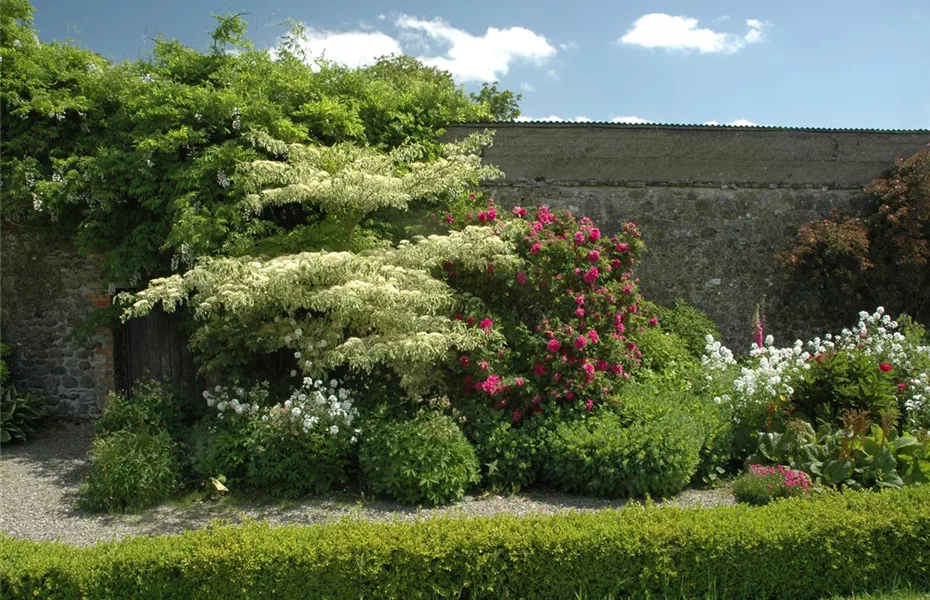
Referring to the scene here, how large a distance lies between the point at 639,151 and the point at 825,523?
6.49 meters

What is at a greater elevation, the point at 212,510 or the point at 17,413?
the point at 17,413

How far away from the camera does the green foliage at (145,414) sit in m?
6.60

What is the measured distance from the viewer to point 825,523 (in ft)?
14.2

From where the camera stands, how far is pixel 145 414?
21.7 ft

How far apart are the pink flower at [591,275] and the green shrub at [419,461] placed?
183 cm

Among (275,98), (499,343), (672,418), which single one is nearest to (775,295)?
(672,418)

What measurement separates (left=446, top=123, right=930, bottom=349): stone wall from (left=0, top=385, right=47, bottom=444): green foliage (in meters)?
6.25

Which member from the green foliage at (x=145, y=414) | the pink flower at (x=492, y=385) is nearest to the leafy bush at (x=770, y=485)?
the pink flower at (x=492, y=385)

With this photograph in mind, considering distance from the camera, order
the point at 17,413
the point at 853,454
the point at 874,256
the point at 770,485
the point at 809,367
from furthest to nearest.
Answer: the point at 874,256 < the point at 17,413 < the point at 809,367 < the point at 853,454 < the point at 770,485

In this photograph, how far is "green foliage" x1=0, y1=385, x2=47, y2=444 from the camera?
26.6 feet

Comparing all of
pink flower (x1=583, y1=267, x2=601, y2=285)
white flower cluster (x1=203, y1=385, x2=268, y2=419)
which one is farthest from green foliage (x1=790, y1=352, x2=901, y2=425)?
white flower cluster (x1=203, y1=385, x2=268, y2=419)

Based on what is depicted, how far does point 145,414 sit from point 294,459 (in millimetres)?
1759

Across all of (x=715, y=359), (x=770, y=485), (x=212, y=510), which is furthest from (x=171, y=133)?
(x=770, y=485)

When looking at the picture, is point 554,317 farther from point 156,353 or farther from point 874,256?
point 874,256
